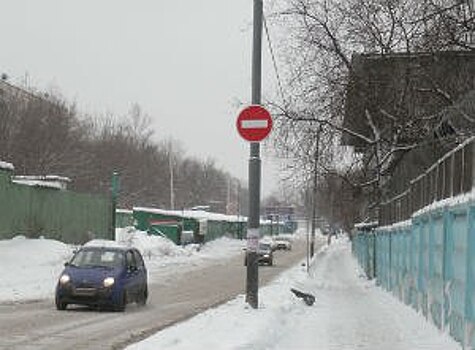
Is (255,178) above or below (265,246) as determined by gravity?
above

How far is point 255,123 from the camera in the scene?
1692 centimetres

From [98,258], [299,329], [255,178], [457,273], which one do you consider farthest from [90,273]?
[457,273]

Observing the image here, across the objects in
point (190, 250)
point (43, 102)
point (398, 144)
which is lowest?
point (190, 250)

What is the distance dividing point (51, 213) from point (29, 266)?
6.35 meters

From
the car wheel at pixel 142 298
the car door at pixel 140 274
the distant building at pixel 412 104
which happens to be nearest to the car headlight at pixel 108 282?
the car door at pixel 140 274

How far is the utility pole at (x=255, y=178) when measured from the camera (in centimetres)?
1734

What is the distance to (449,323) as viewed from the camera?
43.8 ft

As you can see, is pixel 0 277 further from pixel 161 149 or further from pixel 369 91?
pixel 161 149

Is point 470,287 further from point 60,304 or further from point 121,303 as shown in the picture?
point 60,304

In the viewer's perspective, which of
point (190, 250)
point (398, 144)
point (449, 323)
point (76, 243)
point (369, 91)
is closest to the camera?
point (449, 323)

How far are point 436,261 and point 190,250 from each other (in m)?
53.5

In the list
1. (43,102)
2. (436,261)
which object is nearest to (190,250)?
(43,102)

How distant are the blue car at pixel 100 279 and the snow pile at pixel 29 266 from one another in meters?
2.74

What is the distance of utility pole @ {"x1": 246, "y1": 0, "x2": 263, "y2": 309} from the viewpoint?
17344 mm
